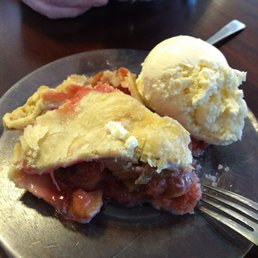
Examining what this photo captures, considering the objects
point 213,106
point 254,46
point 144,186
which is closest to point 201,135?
point 213,106

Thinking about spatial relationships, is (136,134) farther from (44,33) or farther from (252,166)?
(44,33)

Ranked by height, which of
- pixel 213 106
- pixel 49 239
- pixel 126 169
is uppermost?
pixel 213 106

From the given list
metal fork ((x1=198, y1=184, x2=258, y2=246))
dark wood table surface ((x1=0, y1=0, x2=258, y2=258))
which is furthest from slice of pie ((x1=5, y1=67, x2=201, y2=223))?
dark wood table surface ((x1=0, y1=0, x2=258, y2=258))

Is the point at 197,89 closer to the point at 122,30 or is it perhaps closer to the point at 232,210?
the point at 232,210

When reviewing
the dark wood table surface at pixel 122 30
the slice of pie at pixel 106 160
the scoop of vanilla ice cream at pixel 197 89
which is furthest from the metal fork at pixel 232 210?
the dark wood table surface at pixel 122 30

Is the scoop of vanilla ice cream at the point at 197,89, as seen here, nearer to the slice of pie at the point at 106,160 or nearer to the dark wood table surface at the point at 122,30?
the slice of pie at the point at 106,160

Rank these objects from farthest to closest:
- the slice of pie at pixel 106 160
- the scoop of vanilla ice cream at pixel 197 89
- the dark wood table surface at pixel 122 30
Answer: the dark wood table surface at pixel 122 30, the scoop of vanilla ice cream at pixel 197 89, the slice of pie at pixel 106 160

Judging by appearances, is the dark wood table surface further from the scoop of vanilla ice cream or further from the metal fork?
the metal fork
